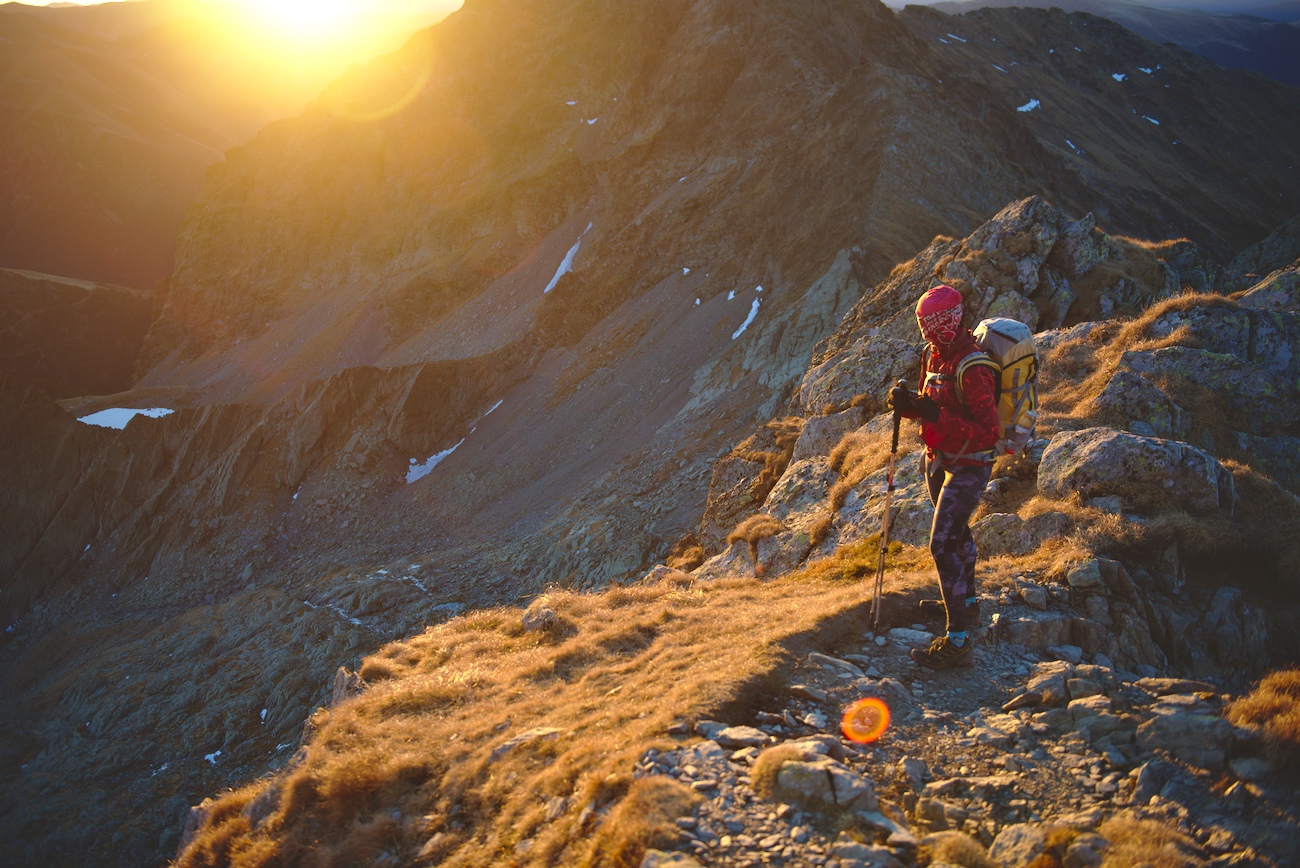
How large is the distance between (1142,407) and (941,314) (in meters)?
6.17

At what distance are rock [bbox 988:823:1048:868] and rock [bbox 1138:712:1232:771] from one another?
1.20 metres

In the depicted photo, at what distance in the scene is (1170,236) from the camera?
48.4 metres

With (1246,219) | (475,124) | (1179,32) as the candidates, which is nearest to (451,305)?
(475,124)

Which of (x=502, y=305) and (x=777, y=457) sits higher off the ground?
(x=502, y=305)

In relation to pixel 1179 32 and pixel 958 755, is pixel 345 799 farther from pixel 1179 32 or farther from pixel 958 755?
pixel 1179 32

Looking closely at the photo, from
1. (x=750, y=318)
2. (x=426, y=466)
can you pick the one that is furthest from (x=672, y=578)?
(x=426, y=466)

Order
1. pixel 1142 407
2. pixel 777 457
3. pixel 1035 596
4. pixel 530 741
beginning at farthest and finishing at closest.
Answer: pixel 777 457
pixel 1142 407
pixel 1035 596
pixel 530 741

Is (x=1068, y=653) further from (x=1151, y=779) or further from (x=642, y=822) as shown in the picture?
(x=642, y=822)

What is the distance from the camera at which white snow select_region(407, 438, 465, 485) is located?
4131 cm

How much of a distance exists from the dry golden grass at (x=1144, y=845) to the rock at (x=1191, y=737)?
0.71 m

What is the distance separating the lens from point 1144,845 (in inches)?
132

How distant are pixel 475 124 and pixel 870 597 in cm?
6718

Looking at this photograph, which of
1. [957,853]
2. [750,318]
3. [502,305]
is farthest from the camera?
[502,305]

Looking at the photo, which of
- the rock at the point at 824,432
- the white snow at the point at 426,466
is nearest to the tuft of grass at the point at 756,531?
the rock at the point at 824,432
